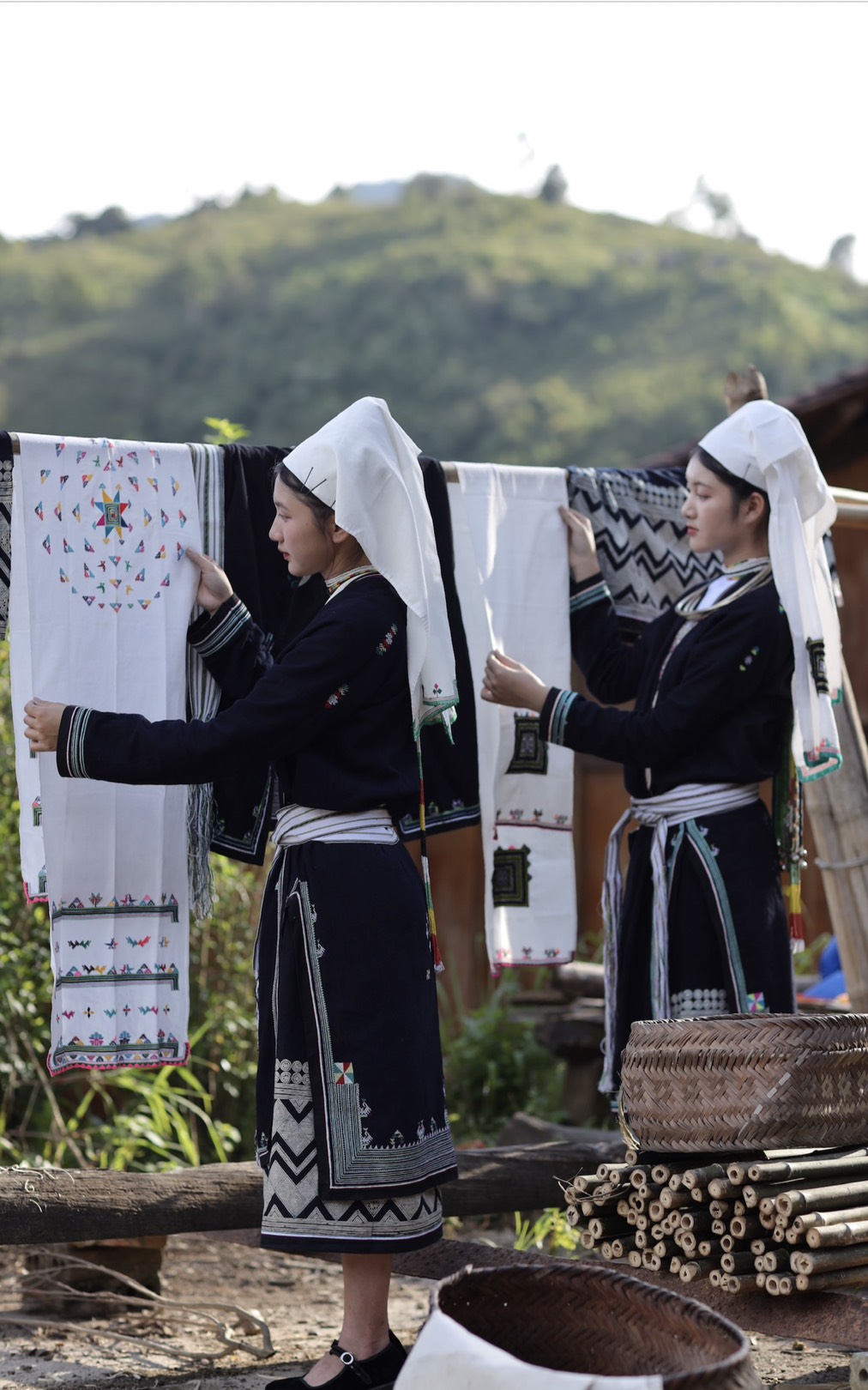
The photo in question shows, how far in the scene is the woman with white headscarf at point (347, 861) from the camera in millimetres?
3148

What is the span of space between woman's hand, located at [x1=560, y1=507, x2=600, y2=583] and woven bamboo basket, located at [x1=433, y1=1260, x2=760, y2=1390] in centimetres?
225

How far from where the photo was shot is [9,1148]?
5.36 metres

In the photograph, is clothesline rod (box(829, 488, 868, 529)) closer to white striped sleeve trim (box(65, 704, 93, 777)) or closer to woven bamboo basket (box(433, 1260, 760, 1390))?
white striped sleeve trim (box(65, 704, 93, 777))

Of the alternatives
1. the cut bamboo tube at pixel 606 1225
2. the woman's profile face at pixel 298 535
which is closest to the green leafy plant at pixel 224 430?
the woman's profile face at pixel 298 535

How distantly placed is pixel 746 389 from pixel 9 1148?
3.45 meters

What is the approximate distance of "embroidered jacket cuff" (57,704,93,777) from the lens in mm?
3154

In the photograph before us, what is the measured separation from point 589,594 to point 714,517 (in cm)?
53

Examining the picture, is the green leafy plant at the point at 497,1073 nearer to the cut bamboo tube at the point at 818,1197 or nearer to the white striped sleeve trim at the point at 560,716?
the white striped sleeve trim at the point at 560,716

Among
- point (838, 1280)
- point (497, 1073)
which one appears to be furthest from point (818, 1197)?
point (497, 1073)

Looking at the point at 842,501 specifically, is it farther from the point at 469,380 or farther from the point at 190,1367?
the point at 469,380

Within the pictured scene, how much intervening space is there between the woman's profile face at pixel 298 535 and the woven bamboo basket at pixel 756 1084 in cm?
121

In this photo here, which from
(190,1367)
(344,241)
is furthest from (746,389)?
(344,241)

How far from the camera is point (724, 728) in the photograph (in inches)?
152

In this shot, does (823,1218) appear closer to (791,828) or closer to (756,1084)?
(756,1084)
